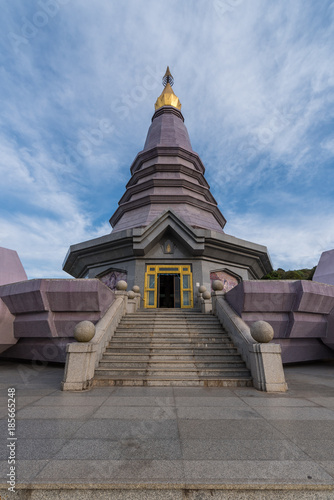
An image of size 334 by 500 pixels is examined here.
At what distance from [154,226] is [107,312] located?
8.21m

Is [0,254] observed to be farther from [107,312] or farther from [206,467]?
[206,467]

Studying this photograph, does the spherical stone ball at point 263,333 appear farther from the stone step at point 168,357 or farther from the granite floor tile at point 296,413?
the granite floor tile at point 296,413

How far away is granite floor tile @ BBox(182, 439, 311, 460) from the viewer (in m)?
2.85

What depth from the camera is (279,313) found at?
10297 millimetres

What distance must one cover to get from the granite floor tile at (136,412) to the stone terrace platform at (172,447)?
2 centimetres

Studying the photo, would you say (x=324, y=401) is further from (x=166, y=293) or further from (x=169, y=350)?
(x=166, y=293)

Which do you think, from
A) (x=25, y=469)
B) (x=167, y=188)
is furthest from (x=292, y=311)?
(x=167, y=188)

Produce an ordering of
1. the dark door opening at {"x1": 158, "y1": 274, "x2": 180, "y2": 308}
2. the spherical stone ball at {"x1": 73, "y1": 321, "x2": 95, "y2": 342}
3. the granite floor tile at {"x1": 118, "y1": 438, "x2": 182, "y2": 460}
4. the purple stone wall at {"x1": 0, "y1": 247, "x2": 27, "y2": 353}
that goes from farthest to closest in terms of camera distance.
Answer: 1. the dark door opening at {"x1": 158, "y1": 274, "x2": 180, "y2": 308}
2. the purple stone wall at {"x1": 0, "y1": 247, "x2": 27, "y2": 353}
3. the spherical stone ball at {"x1": 73, "y1": 321, "x2": 95, "y2": 342}
4. the granite floor tile at {"x1": 118, "y1": 438, "x2": 182, "y2": 460}

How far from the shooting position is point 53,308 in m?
10.0

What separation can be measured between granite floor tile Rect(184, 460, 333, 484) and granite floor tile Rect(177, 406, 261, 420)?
1.60 m

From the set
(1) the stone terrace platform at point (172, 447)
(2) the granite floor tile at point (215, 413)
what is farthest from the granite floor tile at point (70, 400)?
(2) the granite floor tile at point (215, 413)

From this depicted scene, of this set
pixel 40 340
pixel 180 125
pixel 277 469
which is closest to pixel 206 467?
pixel 277 469

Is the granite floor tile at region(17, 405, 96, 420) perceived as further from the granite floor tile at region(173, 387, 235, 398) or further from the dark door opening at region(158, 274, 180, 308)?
the dark door opening at region(158, 274, 180, 308)

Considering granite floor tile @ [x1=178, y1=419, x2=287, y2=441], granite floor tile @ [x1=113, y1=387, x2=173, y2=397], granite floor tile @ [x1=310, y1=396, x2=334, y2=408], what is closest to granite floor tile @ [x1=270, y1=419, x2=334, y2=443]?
granite floor tile @ [x1=178, y1=419, x2=287, y2=441]
